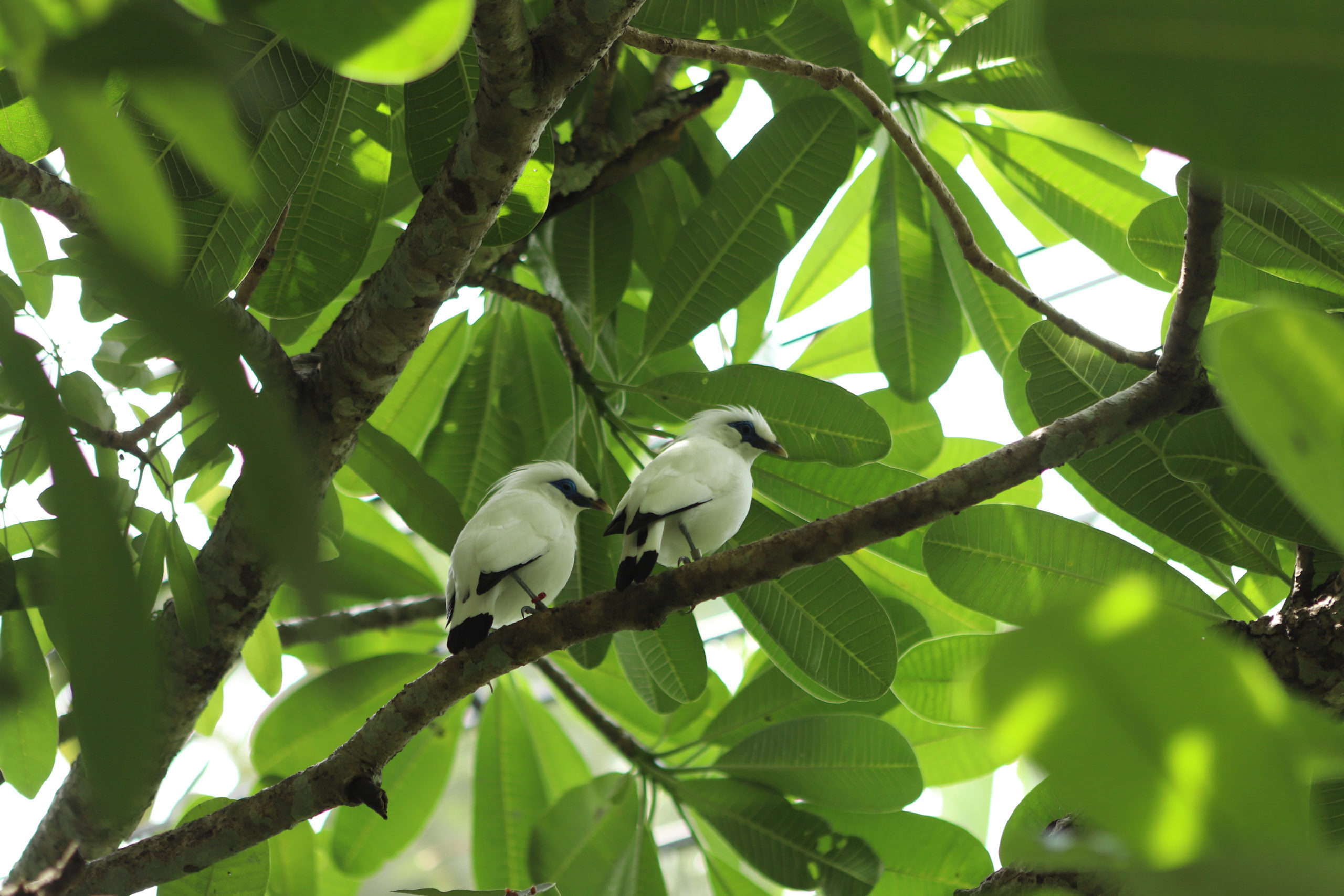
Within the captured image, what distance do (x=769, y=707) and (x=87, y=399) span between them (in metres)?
1.43

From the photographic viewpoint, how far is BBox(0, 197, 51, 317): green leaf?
172 cm

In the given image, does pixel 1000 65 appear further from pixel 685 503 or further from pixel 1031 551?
pixel 685 503

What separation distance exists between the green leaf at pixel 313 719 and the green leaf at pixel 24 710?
672mm

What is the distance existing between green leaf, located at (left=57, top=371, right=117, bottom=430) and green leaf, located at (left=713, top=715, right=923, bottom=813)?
135cm

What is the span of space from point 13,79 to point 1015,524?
1.51 m

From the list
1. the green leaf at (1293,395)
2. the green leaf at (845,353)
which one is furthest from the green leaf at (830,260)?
the green leaf at (1293,395)

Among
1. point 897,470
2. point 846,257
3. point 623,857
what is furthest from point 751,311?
point 623,857

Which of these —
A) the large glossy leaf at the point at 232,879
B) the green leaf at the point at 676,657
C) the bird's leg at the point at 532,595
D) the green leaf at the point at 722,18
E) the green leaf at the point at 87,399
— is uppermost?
the green leaf at the point at 722,18

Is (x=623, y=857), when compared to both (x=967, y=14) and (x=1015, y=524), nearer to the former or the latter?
(x=1015, y=524)

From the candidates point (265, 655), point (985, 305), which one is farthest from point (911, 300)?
point (265, 655)

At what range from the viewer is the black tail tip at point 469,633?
1.30 metres

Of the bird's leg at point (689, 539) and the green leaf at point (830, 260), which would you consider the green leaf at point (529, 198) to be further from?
the green leaf at point (830, 260)

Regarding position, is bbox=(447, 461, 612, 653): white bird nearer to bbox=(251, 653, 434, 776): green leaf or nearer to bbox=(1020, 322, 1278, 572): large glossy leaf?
bbox=(251, 653, 434, 776): green leaf

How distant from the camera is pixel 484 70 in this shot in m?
0.98
